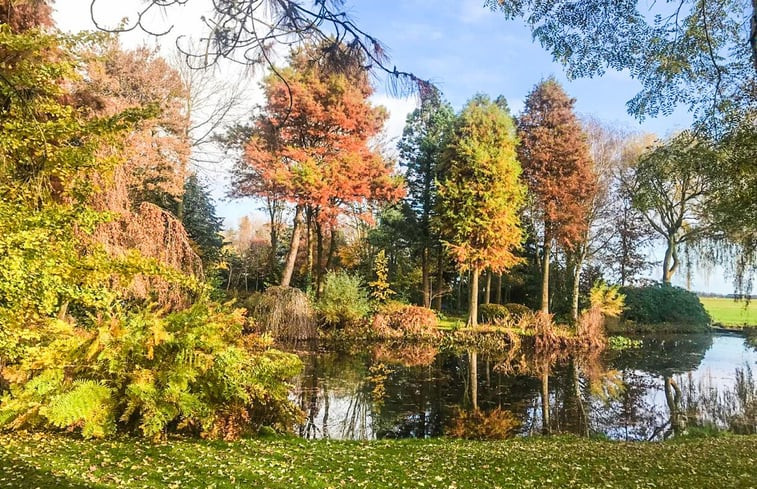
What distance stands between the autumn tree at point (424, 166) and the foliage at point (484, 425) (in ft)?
41.8

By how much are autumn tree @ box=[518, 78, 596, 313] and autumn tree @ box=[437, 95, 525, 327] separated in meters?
1.72

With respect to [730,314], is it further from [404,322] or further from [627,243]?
[404,322]

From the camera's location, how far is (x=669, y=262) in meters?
25.8

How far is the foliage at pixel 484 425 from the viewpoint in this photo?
7.84 meters

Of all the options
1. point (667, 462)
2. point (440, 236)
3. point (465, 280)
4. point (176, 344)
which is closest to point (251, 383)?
point (176, 344)

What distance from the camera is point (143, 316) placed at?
6.68 meters

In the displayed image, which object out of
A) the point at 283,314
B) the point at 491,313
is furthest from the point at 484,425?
the point at 491,313

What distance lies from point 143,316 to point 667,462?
22.1 feet

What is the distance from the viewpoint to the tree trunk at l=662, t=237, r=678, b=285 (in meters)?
25.1

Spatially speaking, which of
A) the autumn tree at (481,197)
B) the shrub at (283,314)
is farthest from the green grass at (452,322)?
the shrub at (283,314)

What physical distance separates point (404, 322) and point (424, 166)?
26.7ft

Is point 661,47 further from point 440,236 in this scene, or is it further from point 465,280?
point 465,280

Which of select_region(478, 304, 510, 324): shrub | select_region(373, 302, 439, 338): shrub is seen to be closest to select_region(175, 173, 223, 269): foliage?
select_region(373, 302, 439, 338): shrub

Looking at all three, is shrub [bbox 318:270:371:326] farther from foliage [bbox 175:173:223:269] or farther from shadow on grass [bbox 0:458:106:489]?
shadow on grass [bbox 0:458:106:489]
